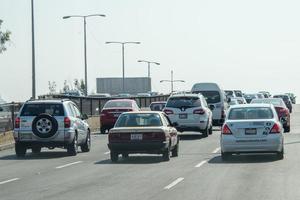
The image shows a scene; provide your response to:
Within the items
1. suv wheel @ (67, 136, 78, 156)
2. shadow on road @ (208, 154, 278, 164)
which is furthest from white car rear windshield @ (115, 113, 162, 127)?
suv wheel @ (67, 136, 78, 156)

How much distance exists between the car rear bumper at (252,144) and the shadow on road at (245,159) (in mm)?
333

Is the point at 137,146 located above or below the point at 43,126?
below

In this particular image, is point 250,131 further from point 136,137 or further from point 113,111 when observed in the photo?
point 113,111

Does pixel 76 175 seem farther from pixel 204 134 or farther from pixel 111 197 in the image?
pixel 204 134

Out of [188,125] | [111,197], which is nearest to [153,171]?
[111,197]

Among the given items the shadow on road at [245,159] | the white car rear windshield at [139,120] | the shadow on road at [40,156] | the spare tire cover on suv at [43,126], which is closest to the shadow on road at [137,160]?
the white car rear windshield at [139,120]

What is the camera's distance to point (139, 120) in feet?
85.9

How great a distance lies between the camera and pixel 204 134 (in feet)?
131

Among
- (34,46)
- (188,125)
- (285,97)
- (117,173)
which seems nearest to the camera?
(117,173)

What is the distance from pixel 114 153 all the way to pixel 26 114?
4507mm

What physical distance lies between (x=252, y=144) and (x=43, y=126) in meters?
6.94

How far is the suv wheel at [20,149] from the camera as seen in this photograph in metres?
28.8

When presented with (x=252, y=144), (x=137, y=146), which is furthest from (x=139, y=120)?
(x=252, y=144)

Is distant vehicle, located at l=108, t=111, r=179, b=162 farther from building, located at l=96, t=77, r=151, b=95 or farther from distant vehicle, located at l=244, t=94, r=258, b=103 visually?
building, located at l=96, t=77, r=151, b=95
